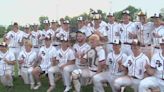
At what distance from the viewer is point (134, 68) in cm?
973

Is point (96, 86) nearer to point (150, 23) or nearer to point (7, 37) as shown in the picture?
point (150, 23)

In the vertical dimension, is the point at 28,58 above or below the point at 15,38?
below

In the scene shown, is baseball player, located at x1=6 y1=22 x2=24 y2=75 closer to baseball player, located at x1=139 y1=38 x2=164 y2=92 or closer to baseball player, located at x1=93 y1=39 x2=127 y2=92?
baseball player, located at x1=93 y1=39 x2=127 y2=92

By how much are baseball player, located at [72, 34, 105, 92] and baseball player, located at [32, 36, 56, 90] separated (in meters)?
1.17

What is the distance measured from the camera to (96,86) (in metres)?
10.5

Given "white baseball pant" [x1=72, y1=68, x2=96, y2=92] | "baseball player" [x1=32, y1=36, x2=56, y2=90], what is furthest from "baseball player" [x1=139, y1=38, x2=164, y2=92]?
"baseball player" [x1=32, y1=36, x2=56, y2=90]

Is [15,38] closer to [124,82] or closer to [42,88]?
[42,88]

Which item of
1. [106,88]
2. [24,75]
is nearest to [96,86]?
[106,88]

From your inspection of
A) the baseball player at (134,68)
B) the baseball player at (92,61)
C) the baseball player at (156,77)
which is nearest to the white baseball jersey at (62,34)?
the baseball player at (92,61)

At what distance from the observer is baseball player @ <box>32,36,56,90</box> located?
39.0ft

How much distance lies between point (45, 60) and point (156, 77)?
3.81 m

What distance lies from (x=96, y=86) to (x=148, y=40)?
1946 mm

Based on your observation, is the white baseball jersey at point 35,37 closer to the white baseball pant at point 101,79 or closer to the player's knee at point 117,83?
the white baseball pant at point 101,79

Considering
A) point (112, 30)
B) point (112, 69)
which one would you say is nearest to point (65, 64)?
point (112, 69)
